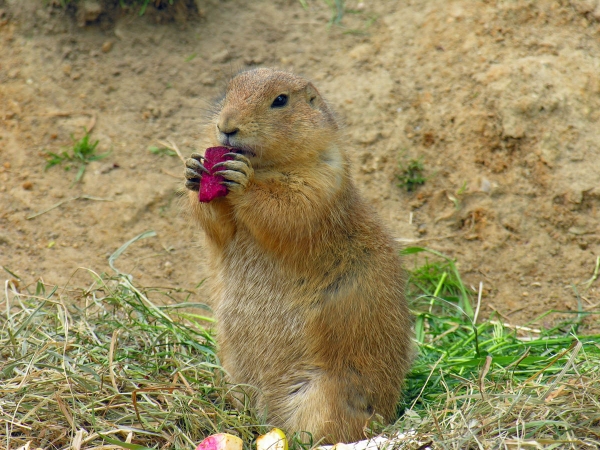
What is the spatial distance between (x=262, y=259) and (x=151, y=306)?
114cm

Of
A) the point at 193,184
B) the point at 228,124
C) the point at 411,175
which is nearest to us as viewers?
the point at 228,124

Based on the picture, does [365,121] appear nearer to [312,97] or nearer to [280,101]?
[312,97]

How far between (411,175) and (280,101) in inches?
103

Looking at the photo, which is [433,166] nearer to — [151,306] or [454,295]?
[454,295]

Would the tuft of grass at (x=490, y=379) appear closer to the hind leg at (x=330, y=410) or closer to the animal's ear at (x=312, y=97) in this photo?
the hind leg at (x=330, y=410)

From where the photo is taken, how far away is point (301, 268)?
4.57 meters

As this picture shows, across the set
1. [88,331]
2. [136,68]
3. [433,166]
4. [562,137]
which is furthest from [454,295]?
[136,68]

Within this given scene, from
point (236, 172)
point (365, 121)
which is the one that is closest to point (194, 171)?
point (236, 172)

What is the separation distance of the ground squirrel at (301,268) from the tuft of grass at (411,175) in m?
2.07

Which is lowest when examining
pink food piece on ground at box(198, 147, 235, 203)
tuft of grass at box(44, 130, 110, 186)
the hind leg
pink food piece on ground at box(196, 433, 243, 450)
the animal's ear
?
tuft of grass at box(44, 130, 110, 186)

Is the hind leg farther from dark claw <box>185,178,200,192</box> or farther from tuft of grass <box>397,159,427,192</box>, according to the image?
tuft of grass <box>397,159,427,192</box>

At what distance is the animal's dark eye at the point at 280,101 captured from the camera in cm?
448

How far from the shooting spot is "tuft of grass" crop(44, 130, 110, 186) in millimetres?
6816

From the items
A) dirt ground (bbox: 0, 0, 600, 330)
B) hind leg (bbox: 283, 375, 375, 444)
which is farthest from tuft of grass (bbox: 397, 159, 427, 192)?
hind leg (bbox: 283, 375, 375, 444)
